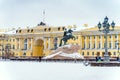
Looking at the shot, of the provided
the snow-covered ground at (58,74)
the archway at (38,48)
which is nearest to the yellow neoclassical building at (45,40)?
the archway at (38,48)

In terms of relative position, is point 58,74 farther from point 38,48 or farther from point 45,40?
point 38,48

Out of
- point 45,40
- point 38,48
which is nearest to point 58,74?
point 45,40

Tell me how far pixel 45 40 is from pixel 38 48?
1.32 metres

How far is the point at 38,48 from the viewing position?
31.6 metres

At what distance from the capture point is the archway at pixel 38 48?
30.2 meters

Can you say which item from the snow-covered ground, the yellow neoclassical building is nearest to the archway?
A: the yellow neoclassical building

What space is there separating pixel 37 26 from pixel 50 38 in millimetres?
1729

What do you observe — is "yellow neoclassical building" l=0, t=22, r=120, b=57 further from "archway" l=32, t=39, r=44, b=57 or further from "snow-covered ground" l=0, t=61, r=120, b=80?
"snow-covered ground" l=0, t=61, r=120, b=80

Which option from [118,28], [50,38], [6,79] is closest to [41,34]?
[50,38]

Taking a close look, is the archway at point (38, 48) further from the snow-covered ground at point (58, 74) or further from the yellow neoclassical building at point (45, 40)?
the snow-covered ground at point (58, 74)

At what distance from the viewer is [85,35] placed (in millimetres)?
Result: 28219

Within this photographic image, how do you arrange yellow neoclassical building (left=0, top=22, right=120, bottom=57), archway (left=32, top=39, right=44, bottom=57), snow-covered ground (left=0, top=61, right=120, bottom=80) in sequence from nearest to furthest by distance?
snow-covered ground (left=0, top=61, right=120, bottom=80)
yellow neoclassical building (left=0, top=22, right=120, bottom=57)
archway (left=32, top=39, right=44, bottom=57)

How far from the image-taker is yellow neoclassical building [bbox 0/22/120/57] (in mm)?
27281

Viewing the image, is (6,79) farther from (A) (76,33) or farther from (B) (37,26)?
(B) (37,26)
